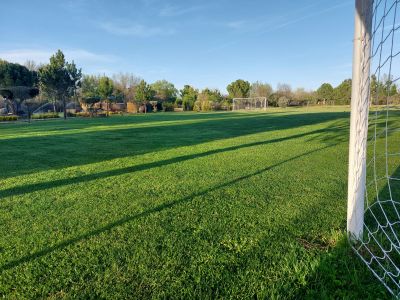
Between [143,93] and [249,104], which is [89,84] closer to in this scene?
[143,93]

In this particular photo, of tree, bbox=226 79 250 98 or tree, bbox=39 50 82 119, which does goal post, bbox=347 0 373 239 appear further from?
tree, bbox=226 79 250 98

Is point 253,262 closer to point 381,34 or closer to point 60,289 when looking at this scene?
point 60,289

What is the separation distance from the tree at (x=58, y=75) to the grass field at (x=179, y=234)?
1363 inches

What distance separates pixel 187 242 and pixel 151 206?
119cm

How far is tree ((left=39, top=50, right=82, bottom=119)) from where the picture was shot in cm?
3656

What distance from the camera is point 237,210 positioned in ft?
12.1

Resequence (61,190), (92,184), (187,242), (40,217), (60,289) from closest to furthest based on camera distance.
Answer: (60,289) → (187,242) → (40,217) → (61,190) → (92,184)

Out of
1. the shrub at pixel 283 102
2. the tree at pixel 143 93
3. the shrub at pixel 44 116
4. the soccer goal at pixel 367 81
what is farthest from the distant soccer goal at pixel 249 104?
the soccer goal at pixel 367 81

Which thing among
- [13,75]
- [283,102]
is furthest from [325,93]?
[13,75]

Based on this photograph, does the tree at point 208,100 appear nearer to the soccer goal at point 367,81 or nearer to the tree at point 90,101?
the tree at point 90,101

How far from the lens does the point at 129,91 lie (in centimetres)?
6525

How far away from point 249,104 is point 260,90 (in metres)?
13.1

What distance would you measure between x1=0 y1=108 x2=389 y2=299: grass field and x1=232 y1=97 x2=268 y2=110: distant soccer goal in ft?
189

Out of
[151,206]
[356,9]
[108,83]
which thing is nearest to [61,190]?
[151,206]
